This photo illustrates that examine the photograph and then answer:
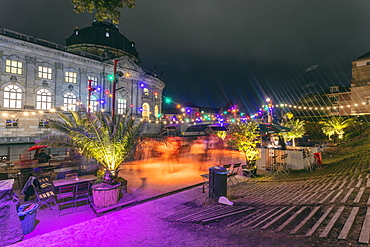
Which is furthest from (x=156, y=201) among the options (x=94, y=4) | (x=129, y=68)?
(x=129, y=68)

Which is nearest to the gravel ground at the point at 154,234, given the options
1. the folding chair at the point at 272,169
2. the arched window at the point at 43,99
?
the folding chair at the point at 272,169

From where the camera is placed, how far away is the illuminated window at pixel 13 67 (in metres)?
28.8

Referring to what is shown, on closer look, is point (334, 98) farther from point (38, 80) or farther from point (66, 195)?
point (38, 80)

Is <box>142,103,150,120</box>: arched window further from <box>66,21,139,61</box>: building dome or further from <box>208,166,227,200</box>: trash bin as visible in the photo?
<box>208,166,227,200</box>: trash bin

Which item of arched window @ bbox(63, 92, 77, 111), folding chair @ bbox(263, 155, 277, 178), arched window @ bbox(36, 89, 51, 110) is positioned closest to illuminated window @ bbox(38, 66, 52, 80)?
arched window @ bbox(36, 89, 51, 110)

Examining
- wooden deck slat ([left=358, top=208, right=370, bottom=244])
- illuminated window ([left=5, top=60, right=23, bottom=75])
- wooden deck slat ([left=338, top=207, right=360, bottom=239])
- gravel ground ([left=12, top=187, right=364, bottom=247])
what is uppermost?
illuminated window ([left=5, top=60, right=23, bottom=75])

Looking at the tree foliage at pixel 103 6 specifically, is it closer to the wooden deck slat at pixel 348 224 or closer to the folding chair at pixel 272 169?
the wooden deck slat at pixel 348 224

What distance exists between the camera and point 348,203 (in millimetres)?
4527

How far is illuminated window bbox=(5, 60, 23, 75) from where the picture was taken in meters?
28.8

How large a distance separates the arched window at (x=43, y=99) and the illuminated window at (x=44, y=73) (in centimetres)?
236

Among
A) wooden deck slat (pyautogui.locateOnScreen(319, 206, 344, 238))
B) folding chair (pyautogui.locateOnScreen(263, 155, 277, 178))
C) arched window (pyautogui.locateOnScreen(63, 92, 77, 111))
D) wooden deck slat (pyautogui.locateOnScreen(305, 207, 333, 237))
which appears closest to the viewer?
wooden deck slat (pyautogui.locateOnScreen(319, 206, 344, 238))

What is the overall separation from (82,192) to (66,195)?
21.5 inches

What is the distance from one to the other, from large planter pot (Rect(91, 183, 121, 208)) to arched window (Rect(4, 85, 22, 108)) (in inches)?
1307

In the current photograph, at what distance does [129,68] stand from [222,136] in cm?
2614
